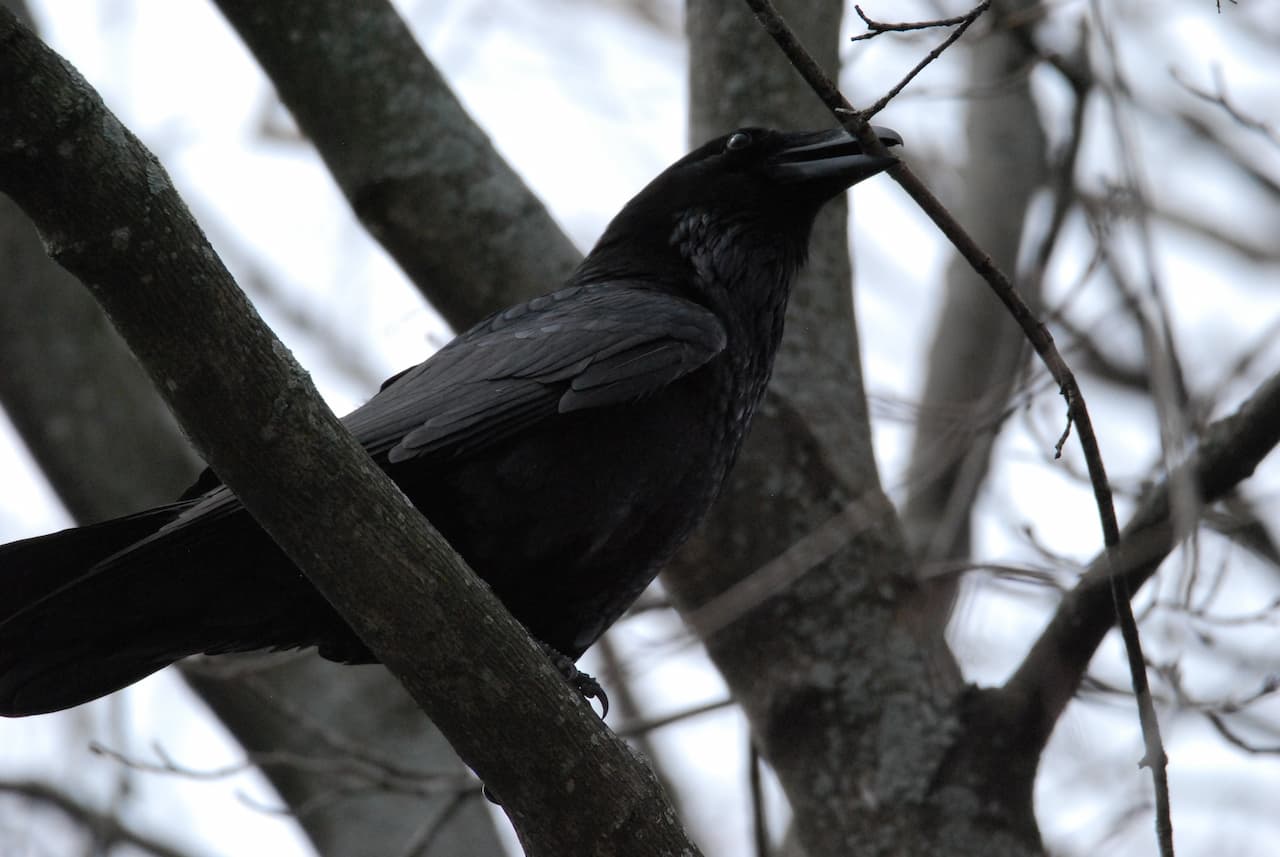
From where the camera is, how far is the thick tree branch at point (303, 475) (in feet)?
8.14

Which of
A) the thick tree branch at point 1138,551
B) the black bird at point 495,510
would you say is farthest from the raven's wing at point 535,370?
the thick tree branch at point 1138,551

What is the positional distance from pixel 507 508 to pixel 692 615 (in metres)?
1.38

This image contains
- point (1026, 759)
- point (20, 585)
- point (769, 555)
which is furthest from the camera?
point (769, 555)

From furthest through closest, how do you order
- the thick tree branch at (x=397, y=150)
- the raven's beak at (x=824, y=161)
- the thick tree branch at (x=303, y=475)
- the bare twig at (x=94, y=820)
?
1. the bare twig at (x=94, y=820)
2. the thick tree branch at (x=397, y=150)
3. the raven's beak at (x=824, y=161)
4. the thick tree branch at (x=303, y=475)

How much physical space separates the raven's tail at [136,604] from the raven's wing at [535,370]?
0.44 metres

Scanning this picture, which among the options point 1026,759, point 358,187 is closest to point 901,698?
point 1026,759

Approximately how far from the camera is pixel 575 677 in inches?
145

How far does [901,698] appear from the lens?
4.55m

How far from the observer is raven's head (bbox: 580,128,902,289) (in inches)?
183

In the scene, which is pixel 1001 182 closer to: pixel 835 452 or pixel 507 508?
pixel 835 452

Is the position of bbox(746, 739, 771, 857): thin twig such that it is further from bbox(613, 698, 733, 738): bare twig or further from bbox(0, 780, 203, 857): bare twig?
bbox(0, 780, 203, 857): bare twig

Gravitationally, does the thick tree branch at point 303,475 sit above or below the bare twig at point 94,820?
below

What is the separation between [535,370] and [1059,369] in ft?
4.34

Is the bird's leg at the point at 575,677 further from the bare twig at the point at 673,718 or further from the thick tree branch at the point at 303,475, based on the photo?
the bare twig at the point at 673,718
